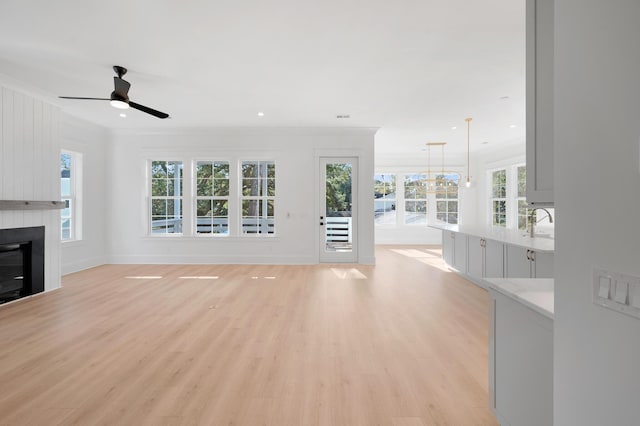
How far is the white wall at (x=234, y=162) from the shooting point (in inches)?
258

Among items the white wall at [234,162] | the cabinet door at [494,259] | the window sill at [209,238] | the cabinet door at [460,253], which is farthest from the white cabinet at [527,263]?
the window sill at [209,238]

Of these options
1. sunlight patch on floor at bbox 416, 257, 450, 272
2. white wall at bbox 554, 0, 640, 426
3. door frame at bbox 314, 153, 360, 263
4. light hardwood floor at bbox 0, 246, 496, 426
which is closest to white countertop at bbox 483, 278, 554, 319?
white wall at bbox 554, 0, 640, 426

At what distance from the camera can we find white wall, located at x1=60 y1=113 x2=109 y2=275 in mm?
5625

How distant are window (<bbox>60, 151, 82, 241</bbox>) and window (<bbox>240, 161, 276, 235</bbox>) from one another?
3115mm

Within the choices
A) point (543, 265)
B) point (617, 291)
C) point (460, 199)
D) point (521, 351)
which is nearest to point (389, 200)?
point (460, 199)

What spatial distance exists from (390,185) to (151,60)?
25.7 ft

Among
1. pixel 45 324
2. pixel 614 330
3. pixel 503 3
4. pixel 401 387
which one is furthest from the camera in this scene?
pixel 45 324

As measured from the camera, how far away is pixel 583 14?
1.01 m

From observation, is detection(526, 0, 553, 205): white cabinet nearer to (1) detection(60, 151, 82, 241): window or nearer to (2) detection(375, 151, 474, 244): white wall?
(1) detection(60, 151, 82, 241): window

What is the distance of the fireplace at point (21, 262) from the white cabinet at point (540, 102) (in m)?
5.67

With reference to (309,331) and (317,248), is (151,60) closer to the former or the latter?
(309,331)

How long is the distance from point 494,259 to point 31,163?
679cm

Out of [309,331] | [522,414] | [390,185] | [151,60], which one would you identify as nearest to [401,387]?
[522,414]

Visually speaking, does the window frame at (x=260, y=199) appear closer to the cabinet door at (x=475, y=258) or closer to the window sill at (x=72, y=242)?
the window sill at (x=72, y=242)
